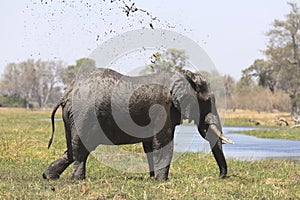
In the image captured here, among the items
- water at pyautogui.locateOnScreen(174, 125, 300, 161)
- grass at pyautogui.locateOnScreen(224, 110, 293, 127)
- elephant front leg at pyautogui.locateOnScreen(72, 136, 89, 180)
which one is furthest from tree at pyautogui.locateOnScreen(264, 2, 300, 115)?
elephant front leg at pyautogui.locateOnScreen(72, 136, 89, 180)

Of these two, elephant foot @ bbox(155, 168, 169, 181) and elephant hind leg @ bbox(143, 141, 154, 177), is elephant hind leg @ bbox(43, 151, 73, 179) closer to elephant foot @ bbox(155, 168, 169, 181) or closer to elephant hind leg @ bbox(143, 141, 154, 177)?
elephant hind leg @ bbox(143, 141, 154, 177)

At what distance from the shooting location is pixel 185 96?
30.9 feet

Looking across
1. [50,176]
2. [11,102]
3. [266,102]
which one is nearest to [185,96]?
[50,176]

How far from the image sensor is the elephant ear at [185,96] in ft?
30.6

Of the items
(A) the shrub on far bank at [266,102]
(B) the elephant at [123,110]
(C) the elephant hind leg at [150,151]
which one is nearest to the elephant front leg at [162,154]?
(B) the elephant at [123,110]

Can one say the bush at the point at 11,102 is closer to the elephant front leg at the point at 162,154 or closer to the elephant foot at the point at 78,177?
the elephant foot at the point at 78,177

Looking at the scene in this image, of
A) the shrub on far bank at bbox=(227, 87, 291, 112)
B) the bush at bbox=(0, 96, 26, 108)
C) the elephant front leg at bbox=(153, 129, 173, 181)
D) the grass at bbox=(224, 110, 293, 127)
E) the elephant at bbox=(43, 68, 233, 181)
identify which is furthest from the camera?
the bush at bbox=(0, 96, 26, 108)

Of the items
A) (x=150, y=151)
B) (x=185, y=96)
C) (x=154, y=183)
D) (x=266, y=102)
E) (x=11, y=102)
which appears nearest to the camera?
(x=154, y=183)

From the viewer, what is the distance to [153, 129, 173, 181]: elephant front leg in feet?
30.7

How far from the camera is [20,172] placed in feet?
34.7

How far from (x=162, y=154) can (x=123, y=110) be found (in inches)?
38.7

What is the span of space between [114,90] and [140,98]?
0.44 m

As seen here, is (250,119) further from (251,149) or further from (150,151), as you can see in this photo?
(150,151)

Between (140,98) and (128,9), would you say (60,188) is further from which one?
(128,9)
